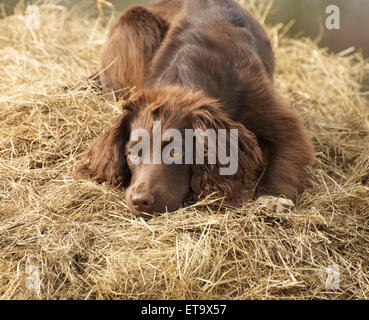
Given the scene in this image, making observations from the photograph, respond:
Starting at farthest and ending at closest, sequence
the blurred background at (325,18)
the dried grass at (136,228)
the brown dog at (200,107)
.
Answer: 1. the blurred background at (325,18)
2. the brown dog at (200,107)
3. the dried grass at (136,228)

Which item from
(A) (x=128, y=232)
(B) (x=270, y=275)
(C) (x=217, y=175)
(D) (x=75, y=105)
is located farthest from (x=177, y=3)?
(B) (x=270, y=275)

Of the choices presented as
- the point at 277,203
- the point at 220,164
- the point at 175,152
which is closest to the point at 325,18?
the point at 277,203

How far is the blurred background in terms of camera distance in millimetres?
10609

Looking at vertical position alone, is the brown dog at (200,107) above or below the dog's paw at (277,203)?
above

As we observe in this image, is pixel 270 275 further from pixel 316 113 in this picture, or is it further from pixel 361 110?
pixel 361 110

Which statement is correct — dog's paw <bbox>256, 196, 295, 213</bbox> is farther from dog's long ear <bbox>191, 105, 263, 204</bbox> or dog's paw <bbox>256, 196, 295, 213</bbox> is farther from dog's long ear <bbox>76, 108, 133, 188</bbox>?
dog's long ear <bbox>76, 108, 133, 188</bbox>

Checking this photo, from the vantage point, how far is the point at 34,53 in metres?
5.79

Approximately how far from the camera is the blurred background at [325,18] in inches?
418

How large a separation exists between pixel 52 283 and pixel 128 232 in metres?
0.55

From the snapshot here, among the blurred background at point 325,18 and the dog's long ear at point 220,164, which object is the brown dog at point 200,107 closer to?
the dog's long ear at point 220,164

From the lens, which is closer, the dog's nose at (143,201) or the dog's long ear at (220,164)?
the dog's nose at (143,201)

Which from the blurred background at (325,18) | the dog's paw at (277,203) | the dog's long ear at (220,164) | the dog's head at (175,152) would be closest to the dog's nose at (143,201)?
the dog's head at (175,152)

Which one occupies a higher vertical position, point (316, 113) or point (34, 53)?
point (34, 53)

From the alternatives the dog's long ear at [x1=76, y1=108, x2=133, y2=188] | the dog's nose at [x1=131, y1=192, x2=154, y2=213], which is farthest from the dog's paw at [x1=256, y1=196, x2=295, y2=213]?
the dog's long ear at [x1=76, y1=108, x2=133, y2=188]
